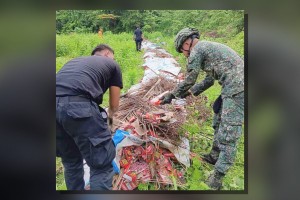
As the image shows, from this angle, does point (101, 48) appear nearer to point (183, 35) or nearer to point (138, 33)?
point (138, 33)

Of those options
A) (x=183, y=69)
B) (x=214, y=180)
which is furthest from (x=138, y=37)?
(x=214, y=180)

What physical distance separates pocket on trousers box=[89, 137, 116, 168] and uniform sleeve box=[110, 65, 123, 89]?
46 cm

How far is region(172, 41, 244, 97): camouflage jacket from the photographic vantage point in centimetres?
329

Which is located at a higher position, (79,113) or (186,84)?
(186,84)

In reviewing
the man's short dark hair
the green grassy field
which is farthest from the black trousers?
the man's short dark hair

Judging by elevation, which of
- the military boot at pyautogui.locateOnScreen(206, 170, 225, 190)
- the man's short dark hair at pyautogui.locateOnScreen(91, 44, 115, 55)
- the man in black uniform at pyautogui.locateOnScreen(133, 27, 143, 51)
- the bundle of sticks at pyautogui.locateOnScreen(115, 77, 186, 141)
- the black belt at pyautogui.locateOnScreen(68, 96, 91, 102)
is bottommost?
the military boot at pyautogui.locateOnScreen(206, 170, 225, 190)

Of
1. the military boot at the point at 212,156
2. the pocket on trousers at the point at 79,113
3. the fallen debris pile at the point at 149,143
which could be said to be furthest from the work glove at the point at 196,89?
the pocket on trousers at the point at 79,113

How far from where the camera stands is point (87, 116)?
323 cm

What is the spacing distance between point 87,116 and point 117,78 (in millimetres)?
398

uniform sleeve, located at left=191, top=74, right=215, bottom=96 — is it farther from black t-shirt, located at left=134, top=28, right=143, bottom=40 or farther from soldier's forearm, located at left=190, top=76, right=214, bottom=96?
black t-shirt, located at left=134, top=28, right=143, bottom=40

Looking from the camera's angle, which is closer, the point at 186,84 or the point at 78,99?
the point at 78,99
